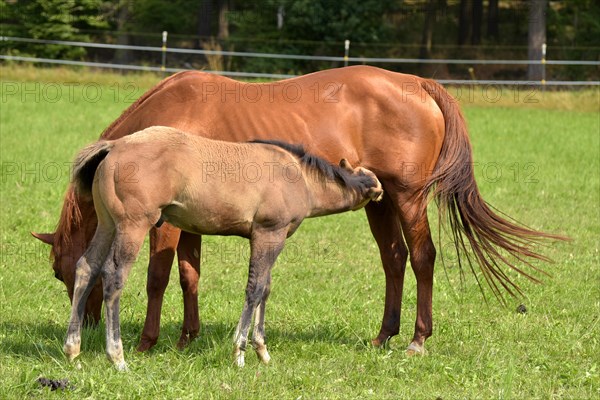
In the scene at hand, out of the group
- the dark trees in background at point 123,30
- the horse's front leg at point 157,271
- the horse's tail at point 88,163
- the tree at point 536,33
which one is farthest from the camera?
the dark trees in background at point 123,30

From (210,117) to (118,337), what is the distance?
1.74m

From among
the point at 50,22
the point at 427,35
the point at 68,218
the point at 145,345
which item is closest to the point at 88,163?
the point at 68,218

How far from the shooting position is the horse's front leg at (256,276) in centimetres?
544

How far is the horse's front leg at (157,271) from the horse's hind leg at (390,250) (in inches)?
64.4

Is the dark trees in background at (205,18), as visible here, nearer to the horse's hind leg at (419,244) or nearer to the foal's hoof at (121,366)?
the horse's hind leg at (419,244)

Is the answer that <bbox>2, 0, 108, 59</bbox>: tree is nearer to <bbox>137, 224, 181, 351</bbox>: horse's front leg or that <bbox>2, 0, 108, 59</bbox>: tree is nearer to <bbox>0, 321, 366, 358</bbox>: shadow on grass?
<bbox>0, 321, 366, 358</bbox>: shadow on grass

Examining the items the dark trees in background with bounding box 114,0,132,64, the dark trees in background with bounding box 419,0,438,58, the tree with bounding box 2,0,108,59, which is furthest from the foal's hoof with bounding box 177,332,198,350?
the dark trees in background with bounding box 114,0,132,64

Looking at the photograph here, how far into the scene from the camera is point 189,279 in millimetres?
6180

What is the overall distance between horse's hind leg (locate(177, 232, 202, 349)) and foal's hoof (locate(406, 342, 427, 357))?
1.48m

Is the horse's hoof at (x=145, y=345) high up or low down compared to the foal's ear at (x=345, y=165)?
down

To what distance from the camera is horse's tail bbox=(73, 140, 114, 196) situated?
206 inches

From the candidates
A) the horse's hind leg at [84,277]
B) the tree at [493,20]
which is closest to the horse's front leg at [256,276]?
the horse's hind leg at [84,277]

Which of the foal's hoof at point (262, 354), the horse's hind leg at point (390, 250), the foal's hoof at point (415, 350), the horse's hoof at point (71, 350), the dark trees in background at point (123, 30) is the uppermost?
the dark trees in background at point (123, 30)

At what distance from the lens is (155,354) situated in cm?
582
